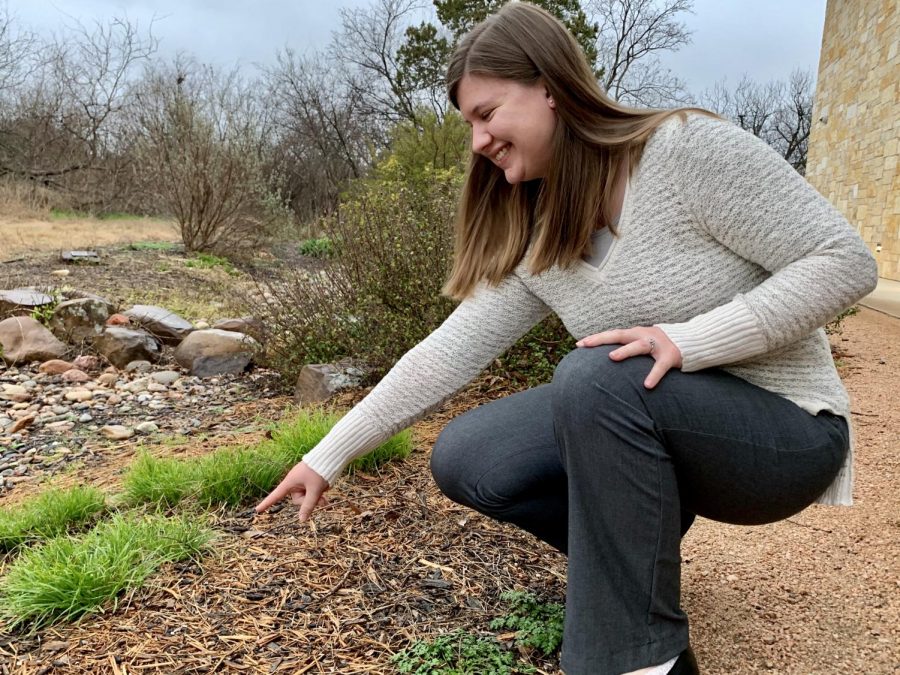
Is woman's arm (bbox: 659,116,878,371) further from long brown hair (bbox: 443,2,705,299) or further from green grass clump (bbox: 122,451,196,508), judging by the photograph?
green grass clump (bbox: 122,451,196,508)

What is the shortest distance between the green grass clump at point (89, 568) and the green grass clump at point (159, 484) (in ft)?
0.89

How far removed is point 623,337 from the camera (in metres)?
1.21

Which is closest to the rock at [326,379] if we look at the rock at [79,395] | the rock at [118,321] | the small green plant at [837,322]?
the rock at [79,395]

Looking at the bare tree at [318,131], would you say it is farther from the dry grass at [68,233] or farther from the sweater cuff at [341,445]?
the sweater cuff at [341,445]

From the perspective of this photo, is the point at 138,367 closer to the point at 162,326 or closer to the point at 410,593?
the point at 162,326

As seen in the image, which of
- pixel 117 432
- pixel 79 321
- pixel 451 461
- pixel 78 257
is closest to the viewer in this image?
pixel 451 461

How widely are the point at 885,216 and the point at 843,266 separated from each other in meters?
8.40

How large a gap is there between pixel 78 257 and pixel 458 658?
752 cm

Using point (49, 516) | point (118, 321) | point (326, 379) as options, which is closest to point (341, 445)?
point (49, 516)

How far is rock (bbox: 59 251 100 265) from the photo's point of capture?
24.8 ft

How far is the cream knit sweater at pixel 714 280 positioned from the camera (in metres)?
1.18

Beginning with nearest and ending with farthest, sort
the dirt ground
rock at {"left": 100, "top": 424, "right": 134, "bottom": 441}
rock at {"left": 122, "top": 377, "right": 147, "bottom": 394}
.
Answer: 1. the dirt ground
2. rock at {"left": 100, "top": 424, "right": 134, "bottom": 441}
3. rock at {"left": 122, "top": 377, "right": 147, "bottom": 394}

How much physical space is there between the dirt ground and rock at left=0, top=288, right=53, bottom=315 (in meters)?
3.73

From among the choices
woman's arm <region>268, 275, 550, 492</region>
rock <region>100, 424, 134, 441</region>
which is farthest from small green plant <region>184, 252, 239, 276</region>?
woman's arm <region>268, 275, 550, 492</region>
